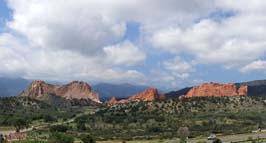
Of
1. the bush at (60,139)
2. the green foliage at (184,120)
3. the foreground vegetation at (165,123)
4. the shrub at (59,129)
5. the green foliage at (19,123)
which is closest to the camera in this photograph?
the bush at (60,139)

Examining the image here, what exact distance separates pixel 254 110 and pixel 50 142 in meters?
111

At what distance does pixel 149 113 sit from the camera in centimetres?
18688

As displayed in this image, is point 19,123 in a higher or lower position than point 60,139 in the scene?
higher

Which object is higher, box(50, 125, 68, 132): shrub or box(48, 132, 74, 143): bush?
box(50, 125, 68, 132): shrub

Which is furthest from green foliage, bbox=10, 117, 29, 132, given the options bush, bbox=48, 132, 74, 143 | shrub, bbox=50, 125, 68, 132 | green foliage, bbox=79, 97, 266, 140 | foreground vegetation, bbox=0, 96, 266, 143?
bush, bbox=48, 132, 74, 143

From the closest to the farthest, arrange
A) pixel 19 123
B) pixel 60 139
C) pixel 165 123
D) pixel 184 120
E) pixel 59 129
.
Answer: pixel 60 139
pixel 59 129
pixel 19 123
pixel 165 123
pixel 184 120

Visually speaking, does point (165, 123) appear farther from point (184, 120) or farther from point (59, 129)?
point (59, 129)

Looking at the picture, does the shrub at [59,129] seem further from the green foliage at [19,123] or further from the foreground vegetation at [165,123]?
the green foliage at [19,123]

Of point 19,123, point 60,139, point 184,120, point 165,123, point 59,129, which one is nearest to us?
point 60,139

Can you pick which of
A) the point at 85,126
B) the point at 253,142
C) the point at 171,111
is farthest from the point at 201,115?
the point at 253,142

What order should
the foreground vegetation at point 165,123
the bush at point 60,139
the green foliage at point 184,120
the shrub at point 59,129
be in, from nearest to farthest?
the bush at point 60,139 → the foreground vegetation at point 165,123 → the green foliage at point 184,120 → the shrub at point 59,129

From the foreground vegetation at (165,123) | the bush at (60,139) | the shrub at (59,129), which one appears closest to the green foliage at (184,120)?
the foreground vegetation at (165,123)

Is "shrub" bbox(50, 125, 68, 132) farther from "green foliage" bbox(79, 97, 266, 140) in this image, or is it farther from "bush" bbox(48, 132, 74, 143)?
"bush" bbox(48, 132, 74, 143)

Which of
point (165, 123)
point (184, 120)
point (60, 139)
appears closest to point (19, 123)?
point (165, 123)
